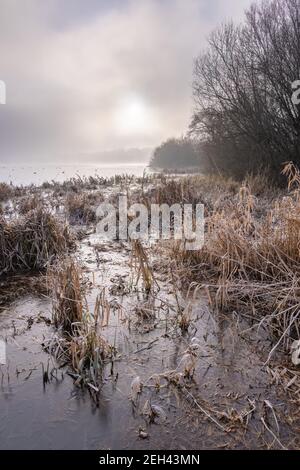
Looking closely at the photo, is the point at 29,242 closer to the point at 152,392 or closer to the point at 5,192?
the point at 152,392

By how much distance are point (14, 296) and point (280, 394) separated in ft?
8.48

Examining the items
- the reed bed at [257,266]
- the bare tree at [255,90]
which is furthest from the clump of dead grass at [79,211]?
the bare tree at [255,90]

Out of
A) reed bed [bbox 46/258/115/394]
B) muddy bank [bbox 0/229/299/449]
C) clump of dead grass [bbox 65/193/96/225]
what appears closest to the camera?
muddy bank [bbox 0/229/299/449]

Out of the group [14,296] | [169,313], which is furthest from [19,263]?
[169,313]

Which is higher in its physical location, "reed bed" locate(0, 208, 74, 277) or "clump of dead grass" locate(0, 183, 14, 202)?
"clump of dead grass" locate(0, 183, 14, 202)

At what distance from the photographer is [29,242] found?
14.8 ft

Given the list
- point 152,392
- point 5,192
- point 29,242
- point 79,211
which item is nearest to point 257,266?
point 152,392

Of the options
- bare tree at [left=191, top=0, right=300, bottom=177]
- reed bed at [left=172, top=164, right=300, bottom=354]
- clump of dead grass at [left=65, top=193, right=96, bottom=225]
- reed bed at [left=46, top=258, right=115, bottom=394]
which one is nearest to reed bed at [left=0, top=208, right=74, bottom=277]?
reed bed at [left=46, top=258, right=115, bottom=394]

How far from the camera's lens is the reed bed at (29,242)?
432 cm

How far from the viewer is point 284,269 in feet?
10.7

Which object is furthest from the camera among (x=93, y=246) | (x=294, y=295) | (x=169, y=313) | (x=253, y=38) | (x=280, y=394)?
(x=253, y=38)

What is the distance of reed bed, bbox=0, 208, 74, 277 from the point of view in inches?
170

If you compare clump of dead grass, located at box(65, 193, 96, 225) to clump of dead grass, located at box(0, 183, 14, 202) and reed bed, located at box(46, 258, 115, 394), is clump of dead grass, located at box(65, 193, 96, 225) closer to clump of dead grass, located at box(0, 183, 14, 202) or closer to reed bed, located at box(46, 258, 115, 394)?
clump of dead grass, located at box(0, 183, 14, 202)
